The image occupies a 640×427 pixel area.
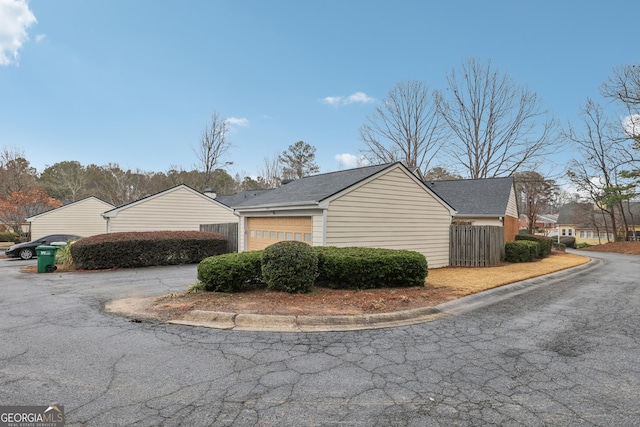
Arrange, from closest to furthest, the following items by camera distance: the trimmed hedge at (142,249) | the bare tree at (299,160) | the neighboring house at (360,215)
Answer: the neighboring house at (360,215)
the trimmed hedge at (142,249)
the bare tree at (299,160)

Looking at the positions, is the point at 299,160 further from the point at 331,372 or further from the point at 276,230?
the point at 331,372

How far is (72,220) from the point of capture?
27.3 metres

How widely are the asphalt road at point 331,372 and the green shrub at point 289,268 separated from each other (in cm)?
212

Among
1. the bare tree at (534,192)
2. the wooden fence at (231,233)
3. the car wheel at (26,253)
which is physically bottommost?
the car wheel at (26,253)

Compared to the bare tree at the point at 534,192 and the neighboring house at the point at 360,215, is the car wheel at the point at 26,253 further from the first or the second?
the bare tree at the point at 534,192

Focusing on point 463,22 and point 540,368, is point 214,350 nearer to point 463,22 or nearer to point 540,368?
point 540,368

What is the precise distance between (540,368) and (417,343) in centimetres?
144

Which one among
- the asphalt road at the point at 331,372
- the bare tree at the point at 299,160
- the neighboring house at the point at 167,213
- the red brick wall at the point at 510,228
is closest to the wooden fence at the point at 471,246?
the red brick wall at the point at 510,228

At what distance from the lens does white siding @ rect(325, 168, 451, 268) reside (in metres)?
10.5

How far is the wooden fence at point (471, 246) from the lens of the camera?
45.0ft

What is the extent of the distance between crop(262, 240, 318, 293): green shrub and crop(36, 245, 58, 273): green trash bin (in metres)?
10.2

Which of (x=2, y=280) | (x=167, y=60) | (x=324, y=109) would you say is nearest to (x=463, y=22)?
(x=324, y=109)

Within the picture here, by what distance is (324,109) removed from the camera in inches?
976

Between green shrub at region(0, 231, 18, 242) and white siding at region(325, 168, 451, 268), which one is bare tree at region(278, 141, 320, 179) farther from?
white siding at region(325, 168, 451, 268)
